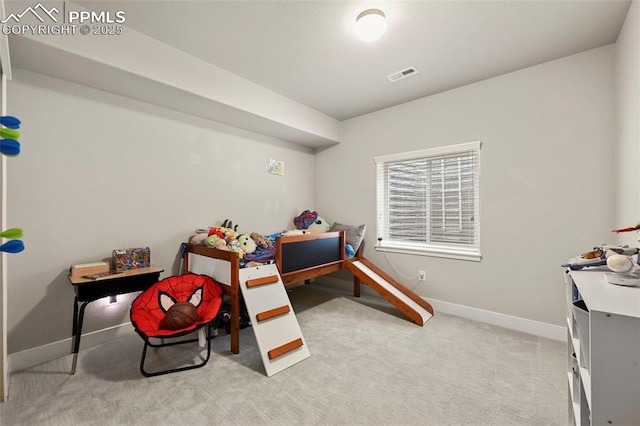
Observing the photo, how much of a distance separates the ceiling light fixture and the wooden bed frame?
72.1 inches

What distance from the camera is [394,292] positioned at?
3061 mm

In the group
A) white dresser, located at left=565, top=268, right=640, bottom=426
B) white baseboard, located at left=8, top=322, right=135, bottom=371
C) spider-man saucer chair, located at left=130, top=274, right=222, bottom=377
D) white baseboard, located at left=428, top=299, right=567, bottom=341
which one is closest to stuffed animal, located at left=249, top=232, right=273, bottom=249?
spider-man saucer chair, located at left=130, top=274, right=222, bottom=377

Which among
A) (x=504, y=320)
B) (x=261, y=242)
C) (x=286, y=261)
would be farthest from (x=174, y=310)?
(x=504, y=320)

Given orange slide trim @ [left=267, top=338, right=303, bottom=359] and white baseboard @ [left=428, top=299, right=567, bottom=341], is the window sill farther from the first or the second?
orange slide trim @ [left=267, top=338, right=303, bottom=359]

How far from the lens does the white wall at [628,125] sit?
5.70 ft

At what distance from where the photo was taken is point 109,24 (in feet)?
6.58

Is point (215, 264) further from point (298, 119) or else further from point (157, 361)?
point (298, 119)

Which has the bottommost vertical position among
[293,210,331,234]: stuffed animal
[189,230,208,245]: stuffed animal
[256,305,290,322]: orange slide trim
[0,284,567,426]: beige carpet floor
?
[0,284,567,426]: beige carpet floor


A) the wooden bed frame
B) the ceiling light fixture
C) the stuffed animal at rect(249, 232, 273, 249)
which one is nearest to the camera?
the ceiling light fixture

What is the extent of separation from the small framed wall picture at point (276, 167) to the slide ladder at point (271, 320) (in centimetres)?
175

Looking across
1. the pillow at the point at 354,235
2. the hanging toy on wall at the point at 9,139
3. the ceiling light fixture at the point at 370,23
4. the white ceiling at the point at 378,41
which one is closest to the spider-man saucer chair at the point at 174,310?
the hanging toy on wall at the point at 9,139

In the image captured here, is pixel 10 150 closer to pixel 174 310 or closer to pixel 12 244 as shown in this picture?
pixel 12 244

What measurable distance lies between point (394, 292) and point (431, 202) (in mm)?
1192
